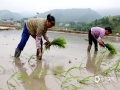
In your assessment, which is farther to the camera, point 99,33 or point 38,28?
point 99,33

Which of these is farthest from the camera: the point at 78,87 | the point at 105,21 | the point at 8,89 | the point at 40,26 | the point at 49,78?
the point at 105,21

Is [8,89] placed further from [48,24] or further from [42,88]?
[48,24]

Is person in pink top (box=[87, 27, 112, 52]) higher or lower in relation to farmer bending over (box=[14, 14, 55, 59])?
lower

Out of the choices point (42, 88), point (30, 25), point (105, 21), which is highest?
point (30, 25)

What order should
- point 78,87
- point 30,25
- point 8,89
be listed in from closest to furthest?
point 8,89
point 78,87
point 30,25

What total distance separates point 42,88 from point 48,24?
181 centimetres

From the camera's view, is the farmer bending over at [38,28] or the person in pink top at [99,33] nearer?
the farmer bending over at [38,28]

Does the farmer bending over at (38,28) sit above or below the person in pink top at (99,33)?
above

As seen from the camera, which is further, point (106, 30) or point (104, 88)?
point (106, 30)

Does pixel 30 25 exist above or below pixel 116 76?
above

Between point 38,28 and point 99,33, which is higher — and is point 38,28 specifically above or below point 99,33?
above

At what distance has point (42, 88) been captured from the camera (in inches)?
102

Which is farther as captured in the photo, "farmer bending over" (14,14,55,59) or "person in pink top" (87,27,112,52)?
"person in pink top" (87,27,112,52)

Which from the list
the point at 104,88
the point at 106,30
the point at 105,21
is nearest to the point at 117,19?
the point at 105,21
